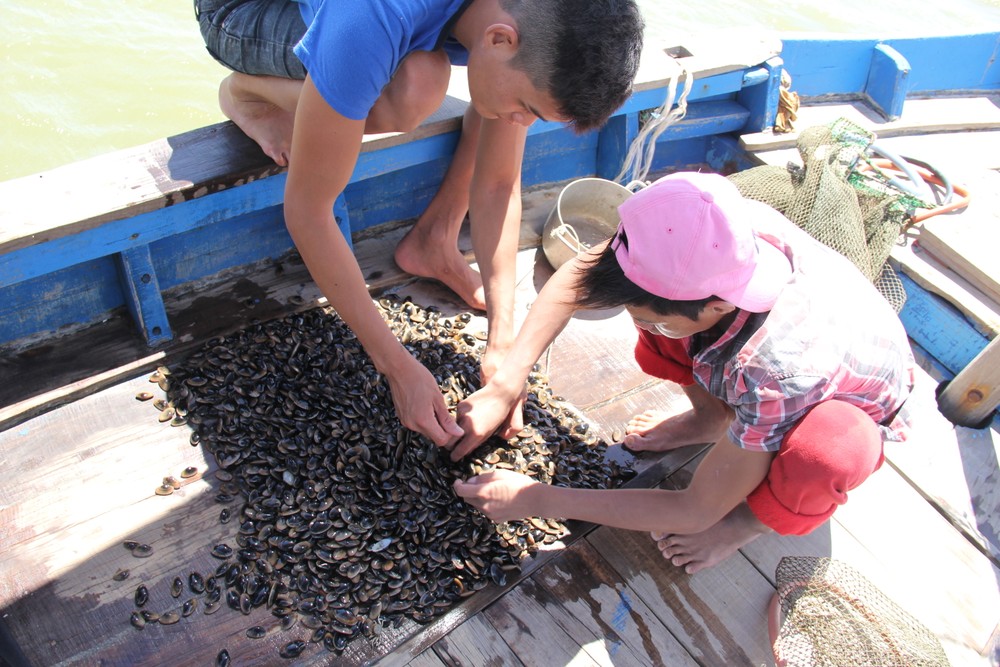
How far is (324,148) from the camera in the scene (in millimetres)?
2023

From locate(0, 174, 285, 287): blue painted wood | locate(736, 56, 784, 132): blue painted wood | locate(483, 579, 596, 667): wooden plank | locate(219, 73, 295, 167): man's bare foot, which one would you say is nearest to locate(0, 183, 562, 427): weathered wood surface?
locate(0, 174, 285, 287): blue painted wood

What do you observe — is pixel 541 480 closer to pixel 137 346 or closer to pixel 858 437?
pixel 858 437

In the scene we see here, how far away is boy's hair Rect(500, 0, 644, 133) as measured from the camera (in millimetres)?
1733

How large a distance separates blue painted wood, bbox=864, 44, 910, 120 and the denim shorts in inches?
120

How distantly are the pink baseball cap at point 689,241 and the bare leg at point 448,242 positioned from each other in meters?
1.24

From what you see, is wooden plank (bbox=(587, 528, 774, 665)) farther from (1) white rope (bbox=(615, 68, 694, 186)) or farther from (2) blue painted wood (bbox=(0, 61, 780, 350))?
(1) white rope (bbox=(615, 68, 694, 186))

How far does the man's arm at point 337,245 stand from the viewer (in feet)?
6.56

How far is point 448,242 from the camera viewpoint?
117 inches

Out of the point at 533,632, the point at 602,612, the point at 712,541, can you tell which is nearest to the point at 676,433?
the point at 712,541

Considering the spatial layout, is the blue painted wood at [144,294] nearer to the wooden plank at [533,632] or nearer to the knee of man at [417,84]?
the knee of man at [417,84]

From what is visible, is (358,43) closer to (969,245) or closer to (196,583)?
(196,583)

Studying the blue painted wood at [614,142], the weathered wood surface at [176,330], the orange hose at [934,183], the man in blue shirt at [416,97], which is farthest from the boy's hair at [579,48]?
the orange hose at [934,183]

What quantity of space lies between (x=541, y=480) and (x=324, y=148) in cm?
115

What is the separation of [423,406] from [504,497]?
34cm
